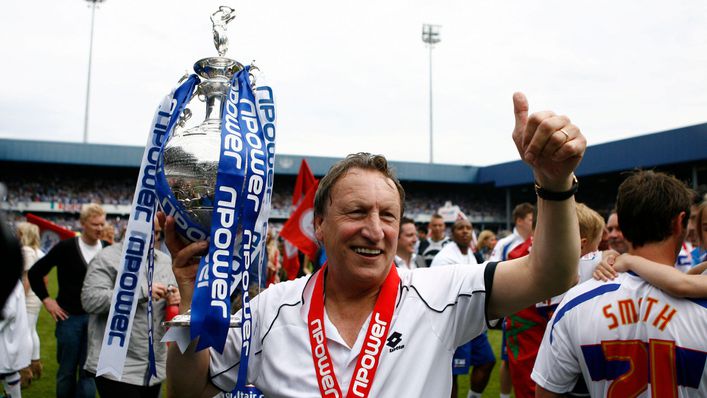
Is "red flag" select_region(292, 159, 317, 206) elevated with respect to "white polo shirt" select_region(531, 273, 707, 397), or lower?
elevated

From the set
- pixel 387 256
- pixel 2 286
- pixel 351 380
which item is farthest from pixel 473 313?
pixel 2 286

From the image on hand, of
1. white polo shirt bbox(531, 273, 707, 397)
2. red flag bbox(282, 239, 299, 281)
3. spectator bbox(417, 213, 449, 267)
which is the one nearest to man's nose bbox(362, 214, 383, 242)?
white polo shirt bbox(531, 273, 707, 397)

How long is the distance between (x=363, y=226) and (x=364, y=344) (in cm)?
39

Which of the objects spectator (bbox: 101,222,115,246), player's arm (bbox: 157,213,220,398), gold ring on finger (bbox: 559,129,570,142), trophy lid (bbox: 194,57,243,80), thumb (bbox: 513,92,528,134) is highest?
trophy lid (bbox: 194,57,243,80)

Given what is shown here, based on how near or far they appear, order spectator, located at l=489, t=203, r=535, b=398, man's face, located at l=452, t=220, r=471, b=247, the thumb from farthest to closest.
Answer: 1. man's face, located at l=452, t=220, r=471, b=247
2. spectator, located at l=489, t=203, r=535, b=398
3. the thumb

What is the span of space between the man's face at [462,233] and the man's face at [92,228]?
3989 mm

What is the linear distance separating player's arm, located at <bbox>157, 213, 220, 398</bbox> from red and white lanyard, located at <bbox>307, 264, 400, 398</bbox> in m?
0.38

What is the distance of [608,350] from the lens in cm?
236

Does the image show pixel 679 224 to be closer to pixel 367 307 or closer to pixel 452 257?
pixel 367 307

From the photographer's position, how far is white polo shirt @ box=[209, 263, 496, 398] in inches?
71.1

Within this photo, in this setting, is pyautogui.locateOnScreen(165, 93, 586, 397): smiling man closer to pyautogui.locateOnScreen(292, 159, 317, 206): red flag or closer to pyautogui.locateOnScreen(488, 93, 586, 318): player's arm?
pyautogui.locateOnScreen(488, 93, 586, 318): player's arm

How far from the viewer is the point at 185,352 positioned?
1.81 m

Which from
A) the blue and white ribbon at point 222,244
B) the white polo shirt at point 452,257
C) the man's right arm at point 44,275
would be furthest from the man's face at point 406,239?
the blue and white ribbon at point 222,244

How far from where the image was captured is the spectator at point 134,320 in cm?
373
